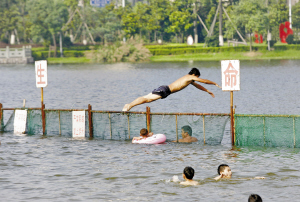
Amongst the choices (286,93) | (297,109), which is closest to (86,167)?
(297,109)

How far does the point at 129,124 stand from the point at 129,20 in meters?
102

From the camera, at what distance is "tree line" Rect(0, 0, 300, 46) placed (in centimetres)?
12581

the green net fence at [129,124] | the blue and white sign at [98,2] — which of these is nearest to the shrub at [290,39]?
the blue and white sign at [98,2]

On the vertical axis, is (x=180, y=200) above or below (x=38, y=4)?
below

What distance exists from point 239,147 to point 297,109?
1966 centimetres

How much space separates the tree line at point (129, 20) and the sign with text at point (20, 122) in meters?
91.3

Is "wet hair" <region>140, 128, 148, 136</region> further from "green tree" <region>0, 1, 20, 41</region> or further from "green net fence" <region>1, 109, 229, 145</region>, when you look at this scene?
"green tree" <region>0, 1, 20, 41</region>

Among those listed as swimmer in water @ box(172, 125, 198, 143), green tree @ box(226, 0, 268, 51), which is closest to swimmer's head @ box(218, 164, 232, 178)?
swimmer in water @ box(172, 125, 198, 143)

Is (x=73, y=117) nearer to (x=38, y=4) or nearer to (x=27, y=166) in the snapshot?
(x=27, y=166)

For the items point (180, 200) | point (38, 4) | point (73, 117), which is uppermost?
point (38, 4)

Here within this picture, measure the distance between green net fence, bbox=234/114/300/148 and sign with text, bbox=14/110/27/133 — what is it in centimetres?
1244

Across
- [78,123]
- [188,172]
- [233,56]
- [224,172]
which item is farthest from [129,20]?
[188,172]

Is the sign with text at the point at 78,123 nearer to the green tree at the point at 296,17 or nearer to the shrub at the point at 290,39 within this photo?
the shrub at the point at 290,39

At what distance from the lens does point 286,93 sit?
5666cm
